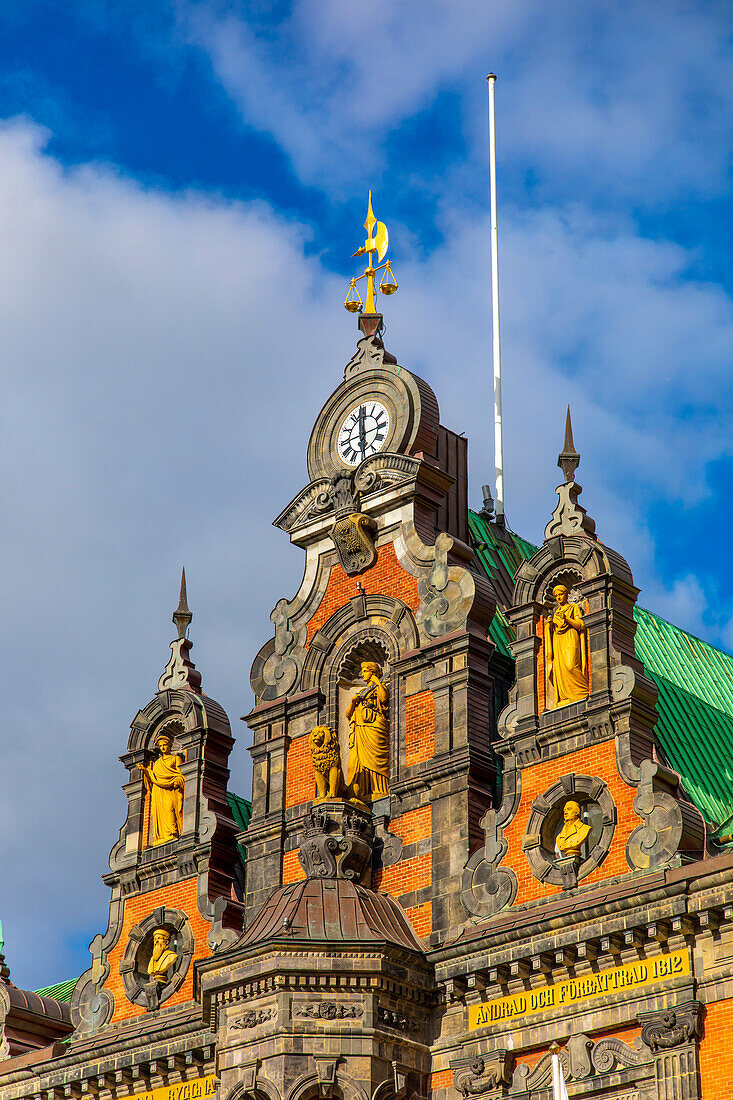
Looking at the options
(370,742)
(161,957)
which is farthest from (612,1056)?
(161,957)

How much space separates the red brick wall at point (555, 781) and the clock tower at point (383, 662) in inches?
37.2

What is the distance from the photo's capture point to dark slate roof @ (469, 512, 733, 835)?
133 feet

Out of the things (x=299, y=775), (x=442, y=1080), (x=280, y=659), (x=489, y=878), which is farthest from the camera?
(x=280, y=659)

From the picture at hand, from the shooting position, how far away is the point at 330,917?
34625 mm

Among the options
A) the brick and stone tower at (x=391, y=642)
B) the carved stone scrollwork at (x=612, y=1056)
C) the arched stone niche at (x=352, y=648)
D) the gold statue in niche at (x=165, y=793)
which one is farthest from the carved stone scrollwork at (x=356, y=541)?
the carved stone scrollwork at (x=612, y=1056)

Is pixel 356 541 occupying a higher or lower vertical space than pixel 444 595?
higher

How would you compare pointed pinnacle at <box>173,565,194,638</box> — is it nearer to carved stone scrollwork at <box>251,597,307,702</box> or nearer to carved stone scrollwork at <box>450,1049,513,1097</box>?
carved stone scrollwork at <box>251,597,307,702</box>

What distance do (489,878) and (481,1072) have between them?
3.05 meters

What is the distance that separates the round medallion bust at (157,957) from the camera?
39.4 metres

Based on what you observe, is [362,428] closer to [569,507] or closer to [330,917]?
[569,507]

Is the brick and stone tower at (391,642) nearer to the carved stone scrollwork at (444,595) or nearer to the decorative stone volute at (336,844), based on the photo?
the carved stone scrollwork at (444,595)

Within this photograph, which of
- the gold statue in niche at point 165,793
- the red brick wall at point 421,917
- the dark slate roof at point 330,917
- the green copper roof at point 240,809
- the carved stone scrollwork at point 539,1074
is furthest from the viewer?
the green copper roof at point 240,809

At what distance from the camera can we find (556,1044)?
107 feet

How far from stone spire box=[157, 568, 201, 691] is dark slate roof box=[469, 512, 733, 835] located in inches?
227
